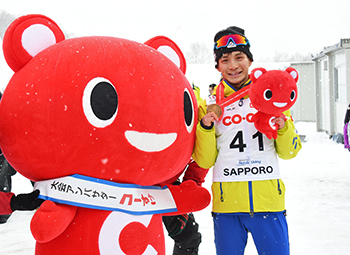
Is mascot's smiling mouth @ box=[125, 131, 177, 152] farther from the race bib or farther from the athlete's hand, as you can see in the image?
the athlete's hand

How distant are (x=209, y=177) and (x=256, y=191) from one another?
17.0ft

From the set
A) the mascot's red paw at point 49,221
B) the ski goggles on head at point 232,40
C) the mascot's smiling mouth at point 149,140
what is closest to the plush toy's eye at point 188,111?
the mascot's smiling mouth at point 149,140

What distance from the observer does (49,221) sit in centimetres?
163

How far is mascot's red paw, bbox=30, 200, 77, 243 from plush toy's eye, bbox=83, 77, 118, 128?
46 centimetres

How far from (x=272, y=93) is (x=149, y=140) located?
707 millimetres

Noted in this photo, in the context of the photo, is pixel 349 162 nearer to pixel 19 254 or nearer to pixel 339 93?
pixel 339 93

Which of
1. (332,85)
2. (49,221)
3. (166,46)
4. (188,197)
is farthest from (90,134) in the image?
(332,85)

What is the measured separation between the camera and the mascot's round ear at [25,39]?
1.84m

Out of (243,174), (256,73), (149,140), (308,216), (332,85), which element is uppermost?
(332,85)

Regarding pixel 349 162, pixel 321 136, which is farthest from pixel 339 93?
pixel 349 162

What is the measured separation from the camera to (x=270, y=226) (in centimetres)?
203

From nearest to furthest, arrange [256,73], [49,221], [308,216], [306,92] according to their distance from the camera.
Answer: [49,221] → [256,73] → [308,216] → [306,92]

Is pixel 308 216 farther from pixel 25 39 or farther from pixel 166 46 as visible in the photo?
pixel 25 39

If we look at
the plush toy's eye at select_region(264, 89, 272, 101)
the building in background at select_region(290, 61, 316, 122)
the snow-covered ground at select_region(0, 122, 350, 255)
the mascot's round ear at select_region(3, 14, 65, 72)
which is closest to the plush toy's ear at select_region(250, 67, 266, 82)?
the plush toy's eye at select_region(264, 89, 272, 101)
